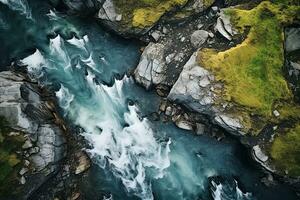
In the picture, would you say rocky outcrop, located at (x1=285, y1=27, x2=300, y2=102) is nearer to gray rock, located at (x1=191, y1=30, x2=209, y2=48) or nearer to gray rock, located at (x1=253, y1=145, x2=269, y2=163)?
gray rock, located at (x1=253, y1=145, x2=269, y2=163)

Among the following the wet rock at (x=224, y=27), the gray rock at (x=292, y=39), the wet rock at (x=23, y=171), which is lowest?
the wet rock at (x=23, y=171)

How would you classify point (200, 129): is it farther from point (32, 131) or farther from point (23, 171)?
point (23, 171)

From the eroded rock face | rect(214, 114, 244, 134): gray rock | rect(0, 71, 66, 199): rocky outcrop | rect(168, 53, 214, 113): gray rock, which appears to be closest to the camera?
rect(0, 71, 66, 199): rocky outcrop

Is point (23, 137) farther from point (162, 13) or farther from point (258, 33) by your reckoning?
point (258, 33)

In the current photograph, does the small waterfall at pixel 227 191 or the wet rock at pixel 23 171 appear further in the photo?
the small waterfall at pixel 227 191

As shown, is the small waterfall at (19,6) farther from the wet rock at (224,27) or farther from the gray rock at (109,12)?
the wet rock at (224,27)

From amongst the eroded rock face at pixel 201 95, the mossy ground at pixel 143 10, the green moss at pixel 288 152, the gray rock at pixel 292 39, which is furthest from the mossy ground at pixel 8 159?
the gray rock at pixel 292 39

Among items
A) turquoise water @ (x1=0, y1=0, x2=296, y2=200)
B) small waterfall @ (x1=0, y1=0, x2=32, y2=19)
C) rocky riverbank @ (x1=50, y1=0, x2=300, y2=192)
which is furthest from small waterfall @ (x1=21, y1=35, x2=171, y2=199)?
small waterfall @ (x1=0, y1=0, x2=32, y2=19)
